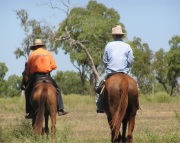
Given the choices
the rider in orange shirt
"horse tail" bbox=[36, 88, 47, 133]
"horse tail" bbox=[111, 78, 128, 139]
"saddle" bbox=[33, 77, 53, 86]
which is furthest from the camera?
the rider in orange shirt

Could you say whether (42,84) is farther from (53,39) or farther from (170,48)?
(170,48)

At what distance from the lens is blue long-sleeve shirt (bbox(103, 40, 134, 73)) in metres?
11.0

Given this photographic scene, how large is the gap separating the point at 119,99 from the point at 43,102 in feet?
7.84

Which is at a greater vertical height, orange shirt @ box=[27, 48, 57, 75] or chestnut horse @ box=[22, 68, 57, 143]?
orange shirt @ box=[27, 48, 57, 75]

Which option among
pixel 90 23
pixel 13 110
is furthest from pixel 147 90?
pixel 13 110

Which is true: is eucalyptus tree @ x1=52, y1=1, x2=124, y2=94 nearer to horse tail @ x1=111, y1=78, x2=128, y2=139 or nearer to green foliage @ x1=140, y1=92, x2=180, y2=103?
green foliage @ x1=140, y1=92, x2=180, y2=103

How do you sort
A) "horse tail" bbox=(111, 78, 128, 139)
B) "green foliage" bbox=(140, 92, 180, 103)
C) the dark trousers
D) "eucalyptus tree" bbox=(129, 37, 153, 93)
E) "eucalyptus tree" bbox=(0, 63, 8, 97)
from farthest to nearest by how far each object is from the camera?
"eucalyptus tree" bbox=(0, 63, 8, 97) → "eucalyptus tree" bbox=(129, 37, 153, 93) → "green foliage" bbox=(140, 92, 180, 103) → the dark trousers → "horse tail" bbox=(111, 78, 128, 139)

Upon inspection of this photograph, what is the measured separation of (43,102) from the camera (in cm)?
1205

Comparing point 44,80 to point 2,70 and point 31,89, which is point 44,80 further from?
point 2,70

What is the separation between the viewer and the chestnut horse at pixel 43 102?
11930mm

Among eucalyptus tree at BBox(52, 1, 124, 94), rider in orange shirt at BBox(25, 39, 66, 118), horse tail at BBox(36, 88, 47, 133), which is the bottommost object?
horse tail at BBox(36, 88, 47, 133)

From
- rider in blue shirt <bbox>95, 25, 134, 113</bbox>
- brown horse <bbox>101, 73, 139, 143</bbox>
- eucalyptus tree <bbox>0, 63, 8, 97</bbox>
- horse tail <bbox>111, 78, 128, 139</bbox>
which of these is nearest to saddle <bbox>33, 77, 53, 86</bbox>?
rider in blue shirt <bbox>95, 25, 134, 113</bbox>

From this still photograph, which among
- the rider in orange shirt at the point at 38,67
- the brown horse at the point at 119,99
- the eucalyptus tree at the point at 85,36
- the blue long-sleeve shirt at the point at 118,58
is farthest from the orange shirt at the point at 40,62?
the eucalyptus tree at the point at 85,36

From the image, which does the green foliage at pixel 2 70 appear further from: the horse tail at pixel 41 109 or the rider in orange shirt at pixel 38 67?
the horse tail at pixel 41 109
